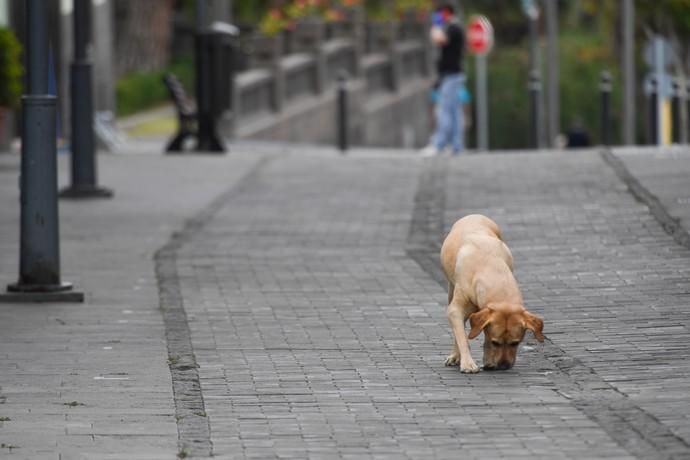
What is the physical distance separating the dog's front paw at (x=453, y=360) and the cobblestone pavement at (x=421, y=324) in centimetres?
17

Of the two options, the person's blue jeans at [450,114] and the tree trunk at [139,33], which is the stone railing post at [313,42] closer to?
the tree trunk at [139,33]

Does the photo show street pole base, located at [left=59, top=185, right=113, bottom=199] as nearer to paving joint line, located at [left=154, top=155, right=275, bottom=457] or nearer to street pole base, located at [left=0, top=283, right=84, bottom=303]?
paving joint line, located at [left=154, top=155, right=275, bottom=457]

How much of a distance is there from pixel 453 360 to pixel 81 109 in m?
9.04

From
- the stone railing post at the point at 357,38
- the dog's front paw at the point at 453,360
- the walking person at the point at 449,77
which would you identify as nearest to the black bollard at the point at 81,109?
the walking person at the point at 449,77

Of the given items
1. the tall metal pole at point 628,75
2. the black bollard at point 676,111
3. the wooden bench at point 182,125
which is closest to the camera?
the wooden bench at point 182,125

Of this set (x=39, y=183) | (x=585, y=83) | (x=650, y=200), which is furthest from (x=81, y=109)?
(x=585, y=83)

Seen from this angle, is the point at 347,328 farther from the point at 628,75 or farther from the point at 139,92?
the point at 139,92

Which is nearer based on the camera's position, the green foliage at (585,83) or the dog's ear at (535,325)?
the dog's ear at (535,325)

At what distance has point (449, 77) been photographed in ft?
78.2

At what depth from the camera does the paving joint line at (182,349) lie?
8.02 m

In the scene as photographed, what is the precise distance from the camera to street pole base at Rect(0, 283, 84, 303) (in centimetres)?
1226

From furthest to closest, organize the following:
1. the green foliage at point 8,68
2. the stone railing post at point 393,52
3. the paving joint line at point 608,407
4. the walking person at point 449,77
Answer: the stone railing post at point 393,52, the walking person at point 449,77, the green foliage at point 8,68, the paving joint line at point 608,407

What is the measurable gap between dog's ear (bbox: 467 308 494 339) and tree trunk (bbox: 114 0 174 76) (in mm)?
39684

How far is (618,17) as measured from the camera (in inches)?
1786
